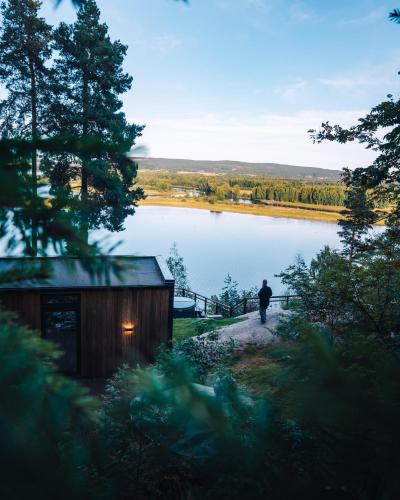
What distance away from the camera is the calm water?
3881 cm

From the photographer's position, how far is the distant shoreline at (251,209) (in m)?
78.1

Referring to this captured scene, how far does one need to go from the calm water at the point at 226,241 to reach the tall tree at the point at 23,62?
10.9 metres

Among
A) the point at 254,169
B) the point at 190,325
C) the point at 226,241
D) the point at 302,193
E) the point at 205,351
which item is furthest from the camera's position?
the point at 254,169

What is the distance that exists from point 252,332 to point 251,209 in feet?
254

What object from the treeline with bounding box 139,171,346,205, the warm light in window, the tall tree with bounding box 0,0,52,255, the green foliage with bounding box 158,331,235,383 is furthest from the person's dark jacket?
the treeline with bounding box 139,171,346,205

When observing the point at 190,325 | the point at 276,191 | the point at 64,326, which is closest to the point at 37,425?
the point at 64,326

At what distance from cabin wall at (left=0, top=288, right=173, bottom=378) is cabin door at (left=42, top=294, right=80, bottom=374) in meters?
0.28

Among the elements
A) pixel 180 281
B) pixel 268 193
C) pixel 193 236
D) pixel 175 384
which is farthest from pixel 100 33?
pixel 268 193

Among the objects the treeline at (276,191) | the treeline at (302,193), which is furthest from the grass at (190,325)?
the treeline at (302,193)

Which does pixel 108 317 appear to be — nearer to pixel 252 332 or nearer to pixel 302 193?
pixel 252 332

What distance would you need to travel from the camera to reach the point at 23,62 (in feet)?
51.9

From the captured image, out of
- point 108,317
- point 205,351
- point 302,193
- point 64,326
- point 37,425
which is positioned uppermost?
point 302,193

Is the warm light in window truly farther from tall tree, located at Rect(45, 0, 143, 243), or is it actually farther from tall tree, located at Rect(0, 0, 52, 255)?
tall tree, located at Rect(0, 0, 52, 255)

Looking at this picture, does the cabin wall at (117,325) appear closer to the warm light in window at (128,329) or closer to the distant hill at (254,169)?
the warm light in window at (128,329)
